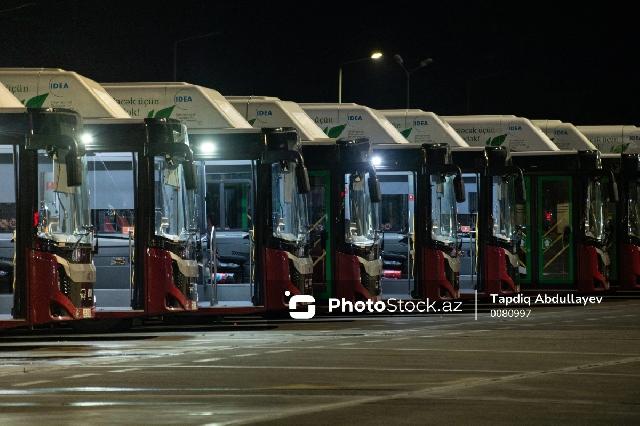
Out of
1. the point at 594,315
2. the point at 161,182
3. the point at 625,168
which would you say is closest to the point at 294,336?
the point at 161,182

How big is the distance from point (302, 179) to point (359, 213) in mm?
2900

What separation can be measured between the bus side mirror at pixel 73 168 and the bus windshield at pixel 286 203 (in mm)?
4863

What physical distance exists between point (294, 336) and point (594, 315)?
7.29 m

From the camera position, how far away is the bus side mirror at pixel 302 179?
24094mm

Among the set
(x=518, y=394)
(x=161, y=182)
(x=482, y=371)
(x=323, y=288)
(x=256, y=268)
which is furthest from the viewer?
(x=323, y=288)

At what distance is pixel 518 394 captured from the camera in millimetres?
14891

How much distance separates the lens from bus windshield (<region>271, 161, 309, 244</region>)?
24.7m

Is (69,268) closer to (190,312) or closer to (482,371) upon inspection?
(190,312)

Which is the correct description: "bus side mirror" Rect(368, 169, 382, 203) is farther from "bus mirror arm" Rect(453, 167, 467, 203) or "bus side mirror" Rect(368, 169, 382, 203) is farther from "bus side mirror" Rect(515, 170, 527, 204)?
"bus side mirror" Rect(515, 170, 527, 204)

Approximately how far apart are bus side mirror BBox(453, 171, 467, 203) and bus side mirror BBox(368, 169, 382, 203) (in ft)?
6.38

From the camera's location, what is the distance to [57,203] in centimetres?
2097

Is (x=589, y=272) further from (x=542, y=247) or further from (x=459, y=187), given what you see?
(x=459, y=187)

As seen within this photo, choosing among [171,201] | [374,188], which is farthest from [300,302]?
A: [171,201]

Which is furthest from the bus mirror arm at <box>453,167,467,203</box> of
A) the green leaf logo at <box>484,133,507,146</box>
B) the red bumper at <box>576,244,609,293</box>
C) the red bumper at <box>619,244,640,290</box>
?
the red bumper at <box>619,244,640,290</box>
